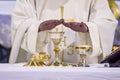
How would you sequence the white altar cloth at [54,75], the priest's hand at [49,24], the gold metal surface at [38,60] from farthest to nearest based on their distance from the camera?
the priest's hand at [49,24] → the gold metal surface at [38,60] → the white altar cloth at [54,75]

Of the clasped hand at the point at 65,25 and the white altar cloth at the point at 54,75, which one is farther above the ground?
the clasped hand at the point at 65,25

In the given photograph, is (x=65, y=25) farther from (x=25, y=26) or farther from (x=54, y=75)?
(x=54, y=75)

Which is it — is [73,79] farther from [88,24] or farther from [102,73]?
[88,24]

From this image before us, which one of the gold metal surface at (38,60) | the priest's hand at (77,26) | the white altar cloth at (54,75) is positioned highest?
the priest's hand at (77,26)

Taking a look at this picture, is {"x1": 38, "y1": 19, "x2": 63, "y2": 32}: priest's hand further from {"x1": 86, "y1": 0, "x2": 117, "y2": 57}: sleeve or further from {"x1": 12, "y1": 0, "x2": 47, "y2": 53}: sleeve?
{"x1": 86, "y1": 0, "x2": 117, "y2": 57}: sleeve

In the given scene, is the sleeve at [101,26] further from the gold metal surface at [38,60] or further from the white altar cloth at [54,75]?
the white altar cloth at [54,75]

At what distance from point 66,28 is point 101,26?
0.16 m

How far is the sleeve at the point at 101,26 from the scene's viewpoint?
1404mm

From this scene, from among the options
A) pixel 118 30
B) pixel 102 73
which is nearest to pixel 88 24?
pixel 102 73

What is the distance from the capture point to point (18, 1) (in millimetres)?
1517

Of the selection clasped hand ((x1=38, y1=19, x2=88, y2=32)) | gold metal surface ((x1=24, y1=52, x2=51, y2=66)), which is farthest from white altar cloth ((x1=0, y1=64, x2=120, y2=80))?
clasped hand ((x1=38, y1=19, x2=88, y2=32))

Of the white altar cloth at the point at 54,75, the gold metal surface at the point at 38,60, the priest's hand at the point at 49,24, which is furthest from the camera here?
the priest's hand at the point at 49,24

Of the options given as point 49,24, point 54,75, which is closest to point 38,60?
point 49,24

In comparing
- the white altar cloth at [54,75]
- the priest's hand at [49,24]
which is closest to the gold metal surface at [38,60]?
the priest's hand at [49,24]
